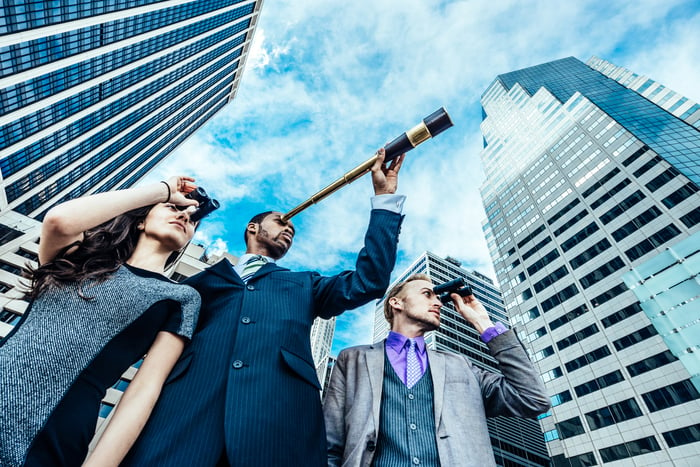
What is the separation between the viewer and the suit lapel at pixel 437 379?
8.01 ft

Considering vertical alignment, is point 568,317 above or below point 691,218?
below

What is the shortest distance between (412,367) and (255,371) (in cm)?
159


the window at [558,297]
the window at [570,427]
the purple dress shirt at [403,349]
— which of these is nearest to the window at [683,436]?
the window at [570,427]

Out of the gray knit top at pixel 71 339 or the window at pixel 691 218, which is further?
the window at pixel 691 218

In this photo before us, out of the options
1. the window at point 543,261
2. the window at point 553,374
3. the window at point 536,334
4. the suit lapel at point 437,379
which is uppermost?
the window at point 543,261

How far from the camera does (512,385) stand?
280 centimetres

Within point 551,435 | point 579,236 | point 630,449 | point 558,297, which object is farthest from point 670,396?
point 579,236

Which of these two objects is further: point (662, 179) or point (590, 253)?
point (590, 253)

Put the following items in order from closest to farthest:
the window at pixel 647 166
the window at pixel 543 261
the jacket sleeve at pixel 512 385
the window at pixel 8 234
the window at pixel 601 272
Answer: the jacket sleeve at pixel 512 385 → the window at pixel 8 234 → the window at pixel 601 272 → the window at pixel 647 166 → the window at pixel 543 261

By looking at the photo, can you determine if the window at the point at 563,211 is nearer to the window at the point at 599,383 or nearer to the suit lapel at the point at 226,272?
the window at the point at 599,383

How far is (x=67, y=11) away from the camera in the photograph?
42312 mm

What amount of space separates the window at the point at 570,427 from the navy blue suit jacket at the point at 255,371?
42607 millimetres

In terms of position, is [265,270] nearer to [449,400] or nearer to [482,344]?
[449,400]

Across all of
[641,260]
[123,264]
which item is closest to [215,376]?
[123,264]
